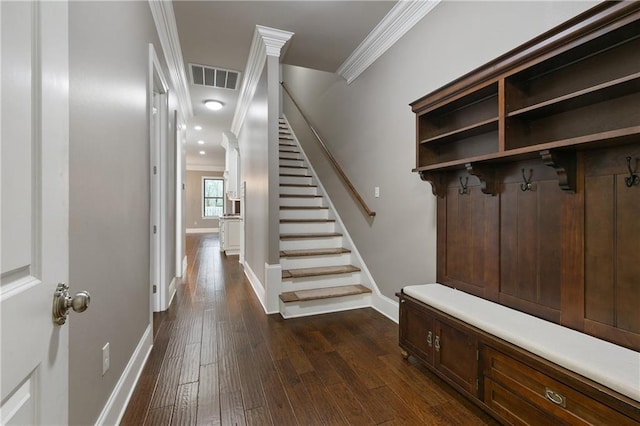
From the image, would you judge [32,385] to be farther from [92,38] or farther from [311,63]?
[311,63]

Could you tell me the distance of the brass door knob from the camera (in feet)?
2.24

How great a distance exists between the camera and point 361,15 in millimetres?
2709

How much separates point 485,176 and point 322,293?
1922 mm

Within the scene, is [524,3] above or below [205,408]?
above

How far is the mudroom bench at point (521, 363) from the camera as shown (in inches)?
41.9

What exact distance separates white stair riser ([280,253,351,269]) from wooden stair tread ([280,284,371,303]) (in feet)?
1.06

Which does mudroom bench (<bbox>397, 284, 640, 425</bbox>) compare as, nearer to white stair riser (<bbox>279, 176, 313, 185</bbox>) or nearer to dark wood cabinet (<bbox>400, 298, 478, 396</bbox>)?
dark wood cabinet (<bbox>400, 298, 478, 396</bbox>)

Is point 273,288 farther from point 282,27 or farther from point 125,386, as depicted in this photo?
point 282,27

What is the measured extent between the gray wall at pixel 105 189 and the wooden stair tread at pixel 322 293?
1289 mm

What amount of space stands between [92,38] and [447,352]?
2.35 m

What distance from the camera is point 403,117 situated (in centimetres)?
267

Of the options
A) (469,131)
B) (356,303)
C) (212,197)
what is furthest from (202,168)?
(469,131)

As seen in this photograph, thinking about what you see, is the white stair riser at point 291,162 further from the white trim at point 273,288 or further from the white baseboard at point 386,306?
the white baseboard at point 386,306

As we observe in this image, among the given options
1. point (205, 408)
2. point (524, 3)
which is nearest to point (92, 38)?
point (205, 408)
